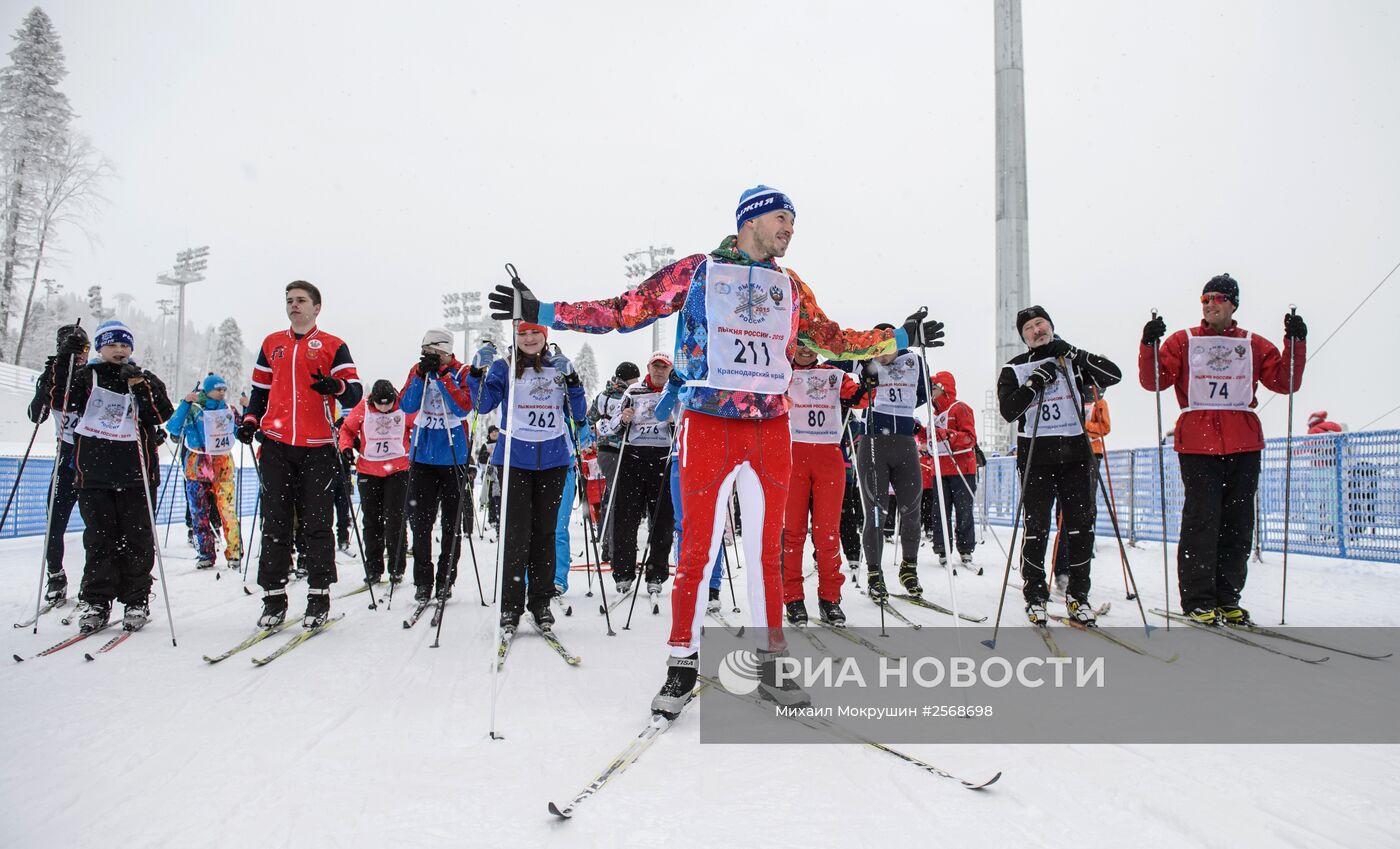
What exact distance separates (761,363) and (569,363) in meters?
2.25

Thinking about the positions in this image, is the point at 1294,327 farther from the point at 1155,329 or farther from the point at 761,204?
the point at 761,204

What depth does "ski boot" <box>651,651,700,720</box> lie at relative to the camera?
2.75 m

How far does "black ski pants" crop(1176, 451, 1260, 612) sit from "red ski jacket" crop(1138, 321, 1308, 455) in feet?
0.31

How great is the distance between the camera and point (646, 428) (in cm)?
649

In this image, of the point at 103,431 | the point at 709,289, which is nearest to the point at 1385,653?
the point at 709,289

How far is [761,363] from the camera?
308 cm

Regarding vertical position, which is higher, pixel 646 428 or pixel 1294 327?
pixel 1294 327

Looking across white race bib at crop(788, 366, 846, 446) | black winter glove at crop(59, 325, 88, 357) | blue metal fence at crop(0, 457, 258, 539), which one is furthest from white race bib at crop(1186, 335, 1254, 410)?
blue metal fence at crop(0, 457, 258, 539)

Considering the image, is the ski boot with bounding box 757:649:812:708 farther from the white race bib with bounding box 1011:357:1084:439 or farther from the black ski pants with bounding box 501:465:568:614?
the white race bib with bounding box 1011:357:1084:439

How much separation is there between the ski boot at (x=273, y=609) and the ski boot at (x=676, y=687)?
3009 mm

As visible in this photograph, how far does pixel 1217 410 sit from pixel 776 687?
12.0 ft

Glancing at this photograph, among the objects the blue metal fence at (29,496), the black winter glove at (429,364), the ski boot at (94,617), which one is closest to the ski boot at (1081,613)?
the black winter glove at (429,364)

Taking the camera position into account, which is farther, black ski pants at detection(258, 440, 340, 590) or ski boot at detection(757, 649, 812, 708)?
black ski pants at detection(258, 440, 340, 590)

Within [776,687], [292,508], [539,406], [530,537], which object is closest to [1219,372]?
[776,687]
